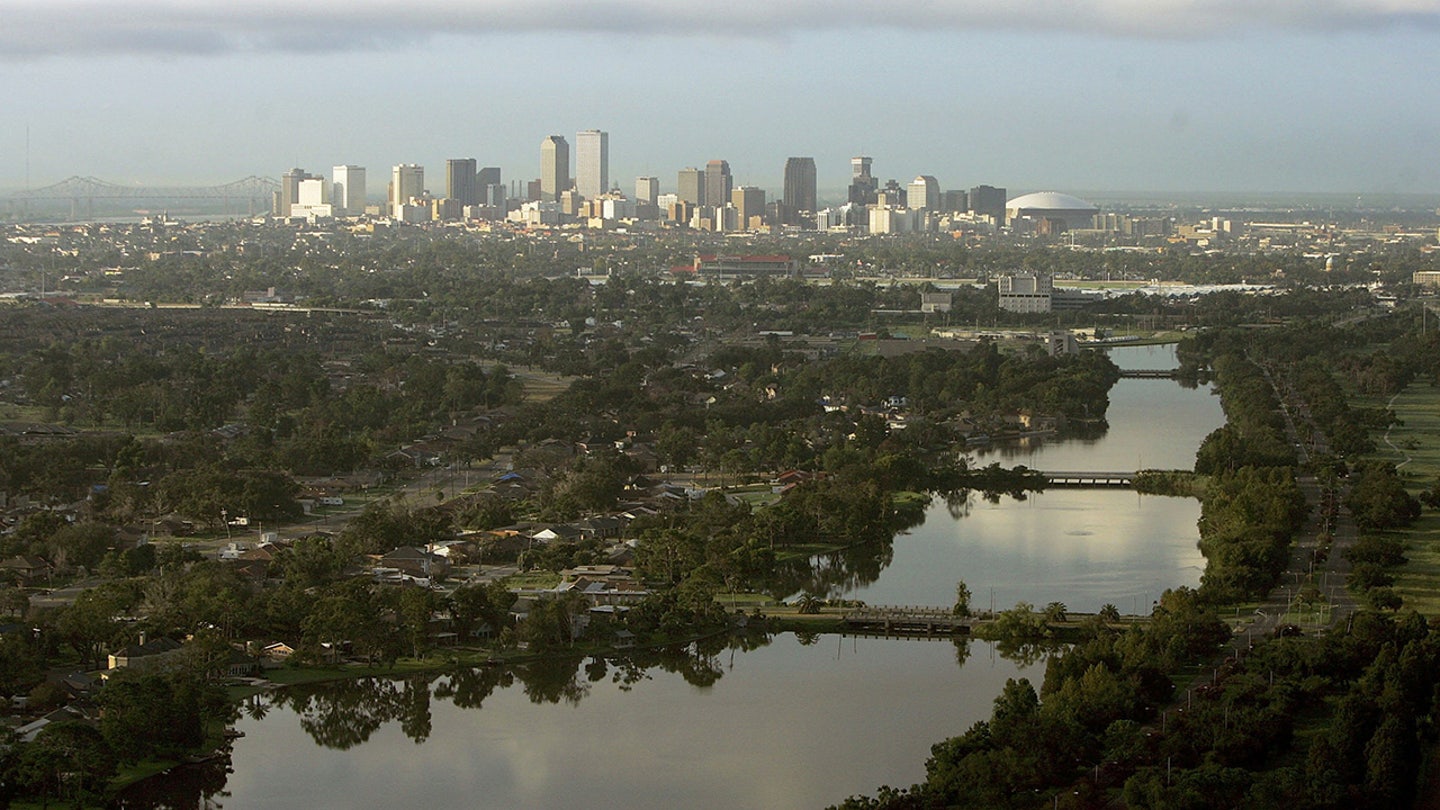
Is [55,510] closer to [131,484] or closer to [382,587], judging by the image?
[131,484]

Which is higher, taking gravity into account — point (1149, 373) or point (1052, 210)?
point (1052, 210)

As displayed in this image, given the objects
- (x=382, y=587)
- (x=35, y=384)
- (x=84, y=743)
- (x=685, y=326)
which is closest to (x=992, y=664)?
(x=382, y=587)

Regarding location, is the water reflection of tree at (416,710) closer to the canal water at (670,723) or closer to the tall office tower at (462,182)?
the canal water at (670,723)

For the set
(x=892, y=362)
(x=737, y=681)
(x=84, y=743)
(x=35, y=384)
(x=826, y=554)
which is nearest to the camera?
(x=84, y=743)

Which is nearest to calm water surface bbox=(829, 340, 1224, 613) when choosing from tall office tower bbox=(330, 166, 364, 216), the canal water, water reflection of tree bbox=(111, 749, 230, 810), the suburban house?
the canal water

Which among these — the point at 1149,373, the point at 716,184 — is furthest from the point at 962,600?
the point at 716,184

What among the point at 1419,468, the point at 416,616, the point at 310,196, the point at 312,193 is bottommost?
the point at 1419,468

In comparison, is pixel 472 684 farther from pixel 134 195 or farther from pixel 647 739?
pixel 134 195
